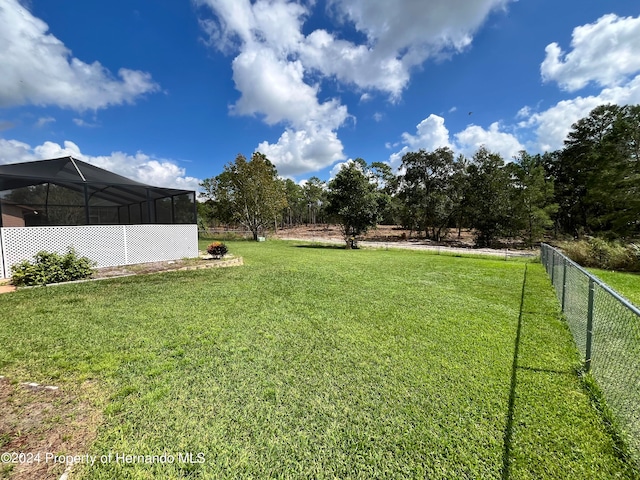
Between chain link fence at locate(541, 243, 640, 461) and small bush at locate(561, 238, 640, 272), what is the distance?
989cm

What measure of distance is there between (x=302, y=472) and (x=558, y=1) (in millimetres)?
14037

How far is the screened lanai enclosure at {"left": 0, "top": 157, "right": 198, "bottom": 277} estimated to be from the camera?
6430 mm

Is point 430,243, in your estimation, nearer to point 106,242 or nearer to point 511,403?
point 106,242

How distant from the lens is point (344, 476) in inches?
60.1

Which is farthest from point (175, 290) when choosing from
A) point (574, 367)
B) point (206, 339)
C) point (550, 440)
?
point (574, 367)

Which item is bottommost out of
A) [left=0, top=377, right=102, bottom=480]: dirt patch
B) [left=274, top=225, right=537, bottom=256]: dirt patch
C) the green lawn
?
[left=274, top=225, right=537, bottom=256]: dirt patch

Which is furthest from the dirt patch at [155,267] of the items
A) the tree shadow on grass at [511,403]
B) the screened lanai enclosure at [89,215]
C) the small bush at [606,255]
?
the small bush at [606,255]

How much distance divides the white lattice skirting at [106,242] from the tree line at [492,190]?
407 inches

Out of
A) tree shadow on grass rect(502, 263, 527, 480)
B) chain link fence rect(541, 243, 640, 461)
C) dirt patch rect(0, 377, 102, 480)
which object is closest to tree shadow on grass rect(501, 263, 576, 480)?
tree shadow on grass rect(502, 263, 527, 480)

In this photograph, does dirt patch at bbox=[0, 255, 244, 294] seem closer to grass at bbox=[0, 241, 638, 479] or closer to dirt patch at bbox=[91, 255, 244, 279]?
dirt patch at bbox=[91, 255, 244, 279]

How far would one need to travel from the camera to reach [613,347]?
2664mm

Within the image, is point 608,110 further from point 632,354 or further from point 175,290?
point 175,290

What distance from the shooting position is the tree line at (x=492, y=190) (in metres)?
15.7

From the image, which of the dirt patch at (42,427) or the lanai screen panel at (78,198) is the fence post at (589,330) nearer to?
the dirt patch at (42,427)
